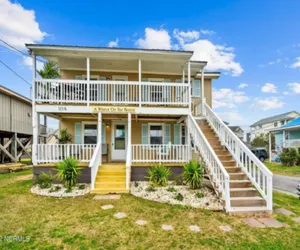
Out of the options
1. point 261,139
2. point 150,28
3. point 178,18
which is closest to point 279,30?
Result: point 178,18

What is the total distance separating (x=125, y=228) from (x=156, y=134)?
7805 mm

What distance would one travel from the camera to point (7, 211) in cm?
557

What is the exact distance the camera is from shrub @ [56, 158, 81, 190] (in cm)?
770

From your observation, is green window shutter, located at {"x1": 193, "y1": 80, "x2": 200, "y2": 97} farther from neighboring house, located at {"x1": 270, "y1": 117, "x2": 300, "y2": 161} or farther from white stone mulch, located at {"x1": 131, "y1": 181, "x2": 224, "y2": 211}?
neighboring house, located at {"x1": 270, "y1": 117, "x2": 300, "y2": 161}

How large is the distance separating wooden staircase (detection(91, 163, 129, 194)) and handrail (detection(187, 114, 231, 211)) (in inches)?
128

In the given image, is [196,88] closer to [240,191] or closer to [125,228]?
[240,191]

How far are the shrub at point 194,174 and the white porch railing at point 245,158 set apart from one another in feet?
Result: 4.65

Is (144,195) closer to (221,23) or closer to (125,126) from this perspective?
(125,126)

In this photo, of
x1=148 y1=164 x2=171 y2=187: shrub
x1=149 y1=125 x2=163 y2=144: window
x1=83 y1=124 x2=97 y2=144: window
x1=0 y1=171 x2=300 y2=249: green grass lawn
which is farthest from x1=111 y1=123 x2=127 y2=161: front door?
x1=0 y1=171 x2=300 y2=249: green grass lawn

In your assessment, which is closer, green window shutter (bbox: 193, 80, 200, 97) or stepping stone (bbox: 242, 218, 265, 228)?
stepping stone (bbox: 242, 218, 265, 228)

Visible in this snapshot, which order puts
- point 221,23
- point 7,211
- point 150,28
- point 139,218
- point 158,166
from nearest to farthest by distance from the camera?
point 139,218, point 7,211, point 158,166, point 221,23, point 150,28

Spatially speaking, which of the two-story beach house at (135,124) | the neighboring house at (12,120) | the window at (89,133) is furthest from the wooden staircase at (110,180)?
the neighboring house at (12,120)

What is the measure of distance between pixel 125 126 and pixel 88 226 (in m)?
7.59

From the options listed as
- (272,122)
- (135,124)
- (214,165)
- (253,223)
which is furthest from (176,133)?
(272,122)
